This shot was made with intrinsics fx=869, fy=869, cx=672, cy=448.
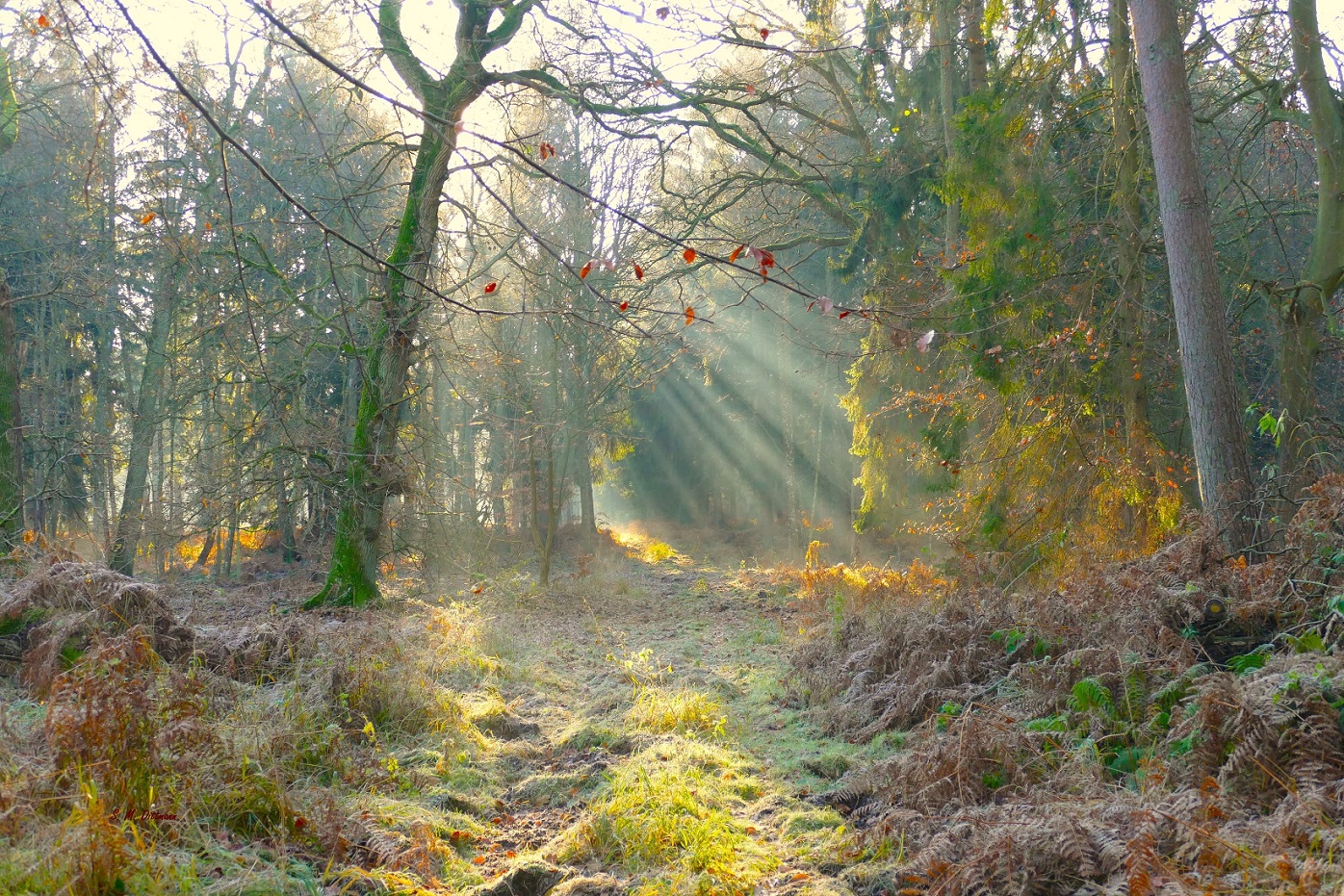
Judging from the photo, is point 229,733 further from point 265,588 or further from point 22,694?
point 265,588

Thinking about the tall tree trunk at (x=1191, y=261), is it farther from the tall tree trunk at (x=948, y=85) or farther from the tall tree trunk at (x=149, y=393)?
the tall tree trunk at (x=149, y=393)

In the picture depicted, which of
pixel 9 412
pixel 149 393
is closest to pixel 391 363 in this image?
pixel 9 412

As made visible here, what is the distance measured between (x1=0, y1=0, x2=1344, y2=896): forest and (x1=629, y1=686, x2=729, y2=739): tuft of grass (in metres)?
0.04

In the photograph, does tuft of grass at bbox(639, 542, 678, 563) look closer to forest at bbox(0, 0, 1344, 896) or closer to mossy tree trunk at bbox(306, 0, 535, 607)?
forest at bbox(0, 0, 1344, 896)

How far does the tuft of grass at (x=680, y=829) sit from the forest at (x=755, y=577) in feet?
0.09

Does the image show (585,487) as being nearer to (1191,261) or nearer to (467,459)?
(467,459)

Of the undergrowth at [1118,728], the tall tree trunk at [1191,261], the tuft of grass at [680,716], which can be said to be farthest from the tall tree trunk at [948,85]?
the tuft of grass at [680,716]

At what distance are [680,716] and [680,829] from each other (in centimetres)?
200

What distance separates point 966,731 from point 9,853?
13.0 ft

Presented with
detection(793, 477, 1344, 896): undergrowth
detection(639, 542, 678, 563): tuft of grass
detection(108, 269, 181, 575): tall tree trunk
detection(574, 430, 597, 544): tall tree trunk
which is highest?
detection(108, 269, 181, 575): tall tree trunk

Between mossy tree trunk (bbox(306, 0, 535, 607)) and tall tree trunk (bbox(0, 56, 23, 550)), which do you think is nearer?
tall tree trunk (bbox(0, 56, 23, 550))

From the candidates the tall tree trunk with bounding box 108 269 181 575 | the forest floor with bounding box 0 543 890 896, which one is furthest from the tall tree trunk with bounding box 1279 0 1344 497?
the tall tree trunk with bounding box 108 269 181 575

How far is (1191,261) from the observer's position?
20.6ft

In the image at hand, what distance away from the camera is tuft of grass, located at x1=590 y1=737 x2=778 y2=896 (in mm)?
3811
